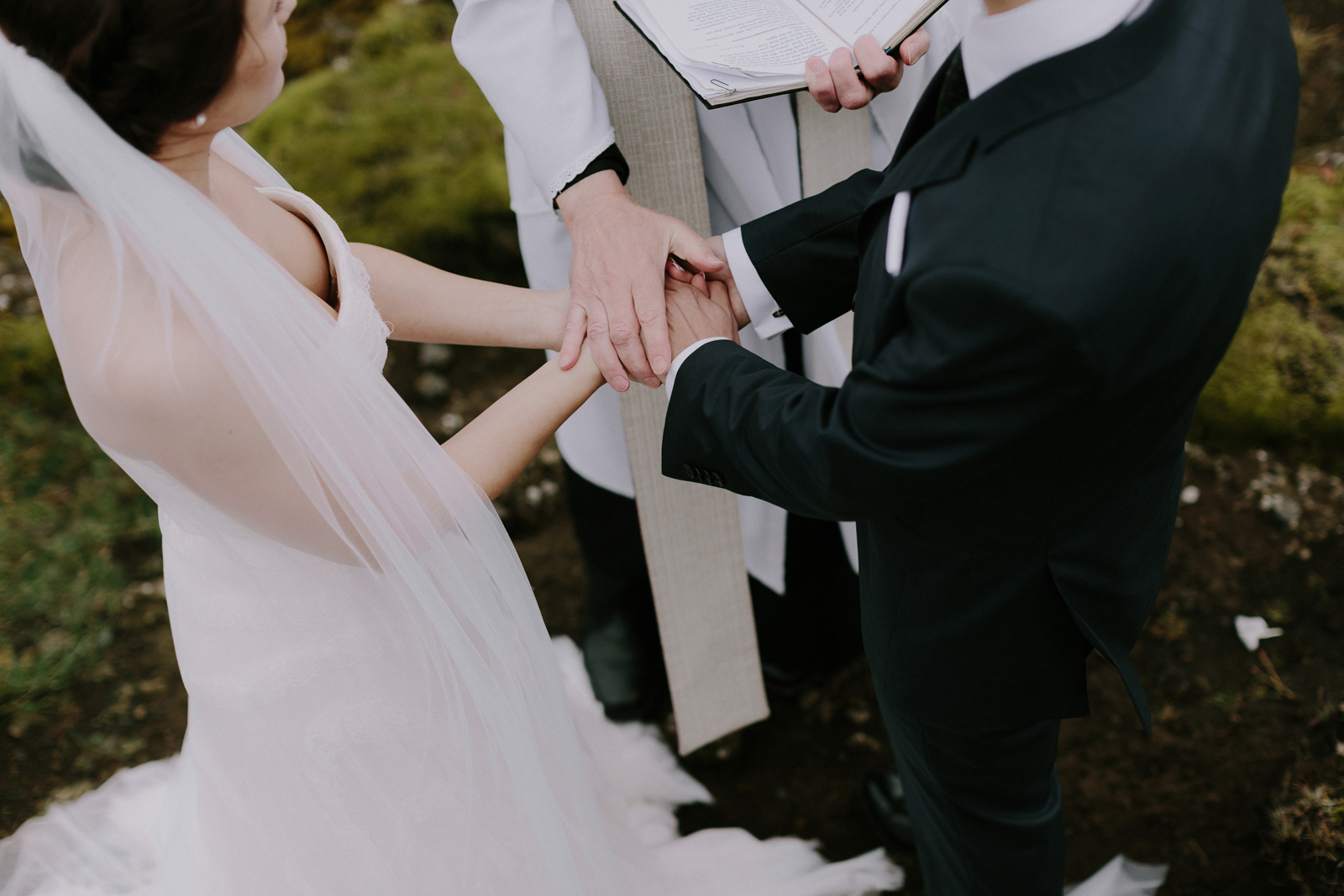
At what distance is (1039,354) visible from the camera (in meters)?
0.95

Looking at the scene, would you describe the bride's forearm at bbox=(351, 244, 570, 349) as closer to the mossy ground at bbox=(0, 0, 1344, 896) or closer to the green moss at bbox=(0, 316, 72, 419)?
the mossy ground at bbox=(0, 0, 1344, 896)

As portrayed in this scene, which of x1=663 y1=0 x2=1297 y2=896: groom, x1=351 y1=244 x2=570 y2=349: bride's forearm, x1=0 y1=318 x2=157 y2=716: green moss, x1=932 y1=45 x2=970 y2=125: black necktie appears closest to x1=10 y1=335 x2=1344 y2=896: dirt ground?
x1=0 y1=318 x2=157 y2=716: green moss

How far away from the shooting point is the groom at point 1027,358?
939 millimetres

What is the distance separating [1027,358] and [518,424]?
812 millimetres

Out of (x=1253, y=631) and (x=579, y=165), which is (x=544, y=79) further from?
(x=1253, y=631)

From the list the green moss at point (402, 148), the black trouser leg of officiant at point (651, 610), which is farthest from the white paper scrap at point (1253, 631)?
the green moss at point (402, 148)

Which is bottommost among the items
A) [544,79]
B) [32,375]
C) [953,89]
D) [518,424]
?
[32,375]

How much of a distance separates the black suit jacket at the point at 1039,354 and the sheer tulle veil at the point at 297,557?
412 mm

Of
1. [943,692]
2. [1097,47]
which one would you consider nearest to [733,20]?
[1097,47]

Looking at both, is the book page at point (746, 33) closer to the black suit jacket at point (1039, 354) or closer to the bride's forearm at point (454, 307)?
the black suit jacket at point (1039, 354)

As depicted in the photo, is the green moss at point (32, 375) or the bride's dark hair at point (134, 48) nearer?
the bride's dark hair at point (134, 48)

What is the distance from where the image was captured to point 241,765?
5.00 ft

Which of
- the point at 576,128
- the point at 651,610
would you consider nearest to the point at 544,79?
the point at 576,128

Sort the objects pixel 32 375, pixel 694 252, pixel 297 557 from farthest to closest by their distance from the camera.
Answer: pixel 32 375, pixel 694 252, pixel 297 557
